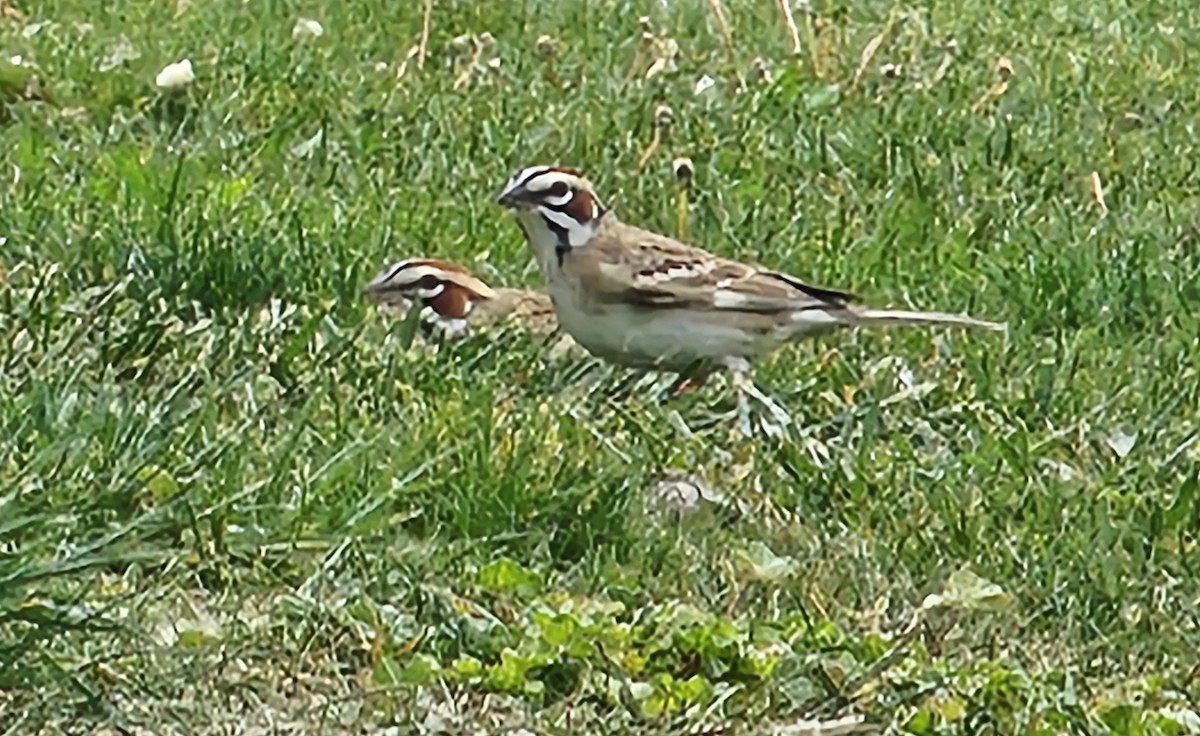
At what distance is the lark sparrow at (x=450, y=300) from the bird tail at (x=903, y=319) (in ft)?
2.31

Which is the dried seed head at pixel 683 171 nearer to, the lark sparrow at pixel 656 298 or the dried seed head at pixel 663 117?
the dried seed head at pixel 663 117

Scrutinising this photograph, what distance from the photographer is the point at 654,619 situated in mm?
4590

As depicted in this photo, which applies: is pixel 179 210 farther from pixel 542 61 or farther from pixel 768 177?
pixel 542 61

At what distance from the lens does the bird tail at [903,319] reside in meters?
6.20

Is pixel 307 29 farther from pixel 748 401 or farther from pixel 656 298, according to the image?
pixel 748 401

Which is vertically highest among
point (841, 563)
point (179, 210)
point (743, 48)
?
point (841, 563)

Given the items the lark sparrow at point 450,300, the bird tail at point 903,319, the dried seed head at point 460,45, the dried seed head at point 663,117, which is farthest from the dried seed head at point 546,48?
the bird tail at point 903,319

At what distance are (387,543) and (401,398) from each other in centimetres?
82

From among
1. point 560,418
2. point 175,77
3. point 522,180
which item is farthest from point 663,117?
point 560,418

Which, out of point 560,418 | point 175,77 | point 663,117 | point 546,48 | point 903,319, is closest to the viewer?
point 560,418

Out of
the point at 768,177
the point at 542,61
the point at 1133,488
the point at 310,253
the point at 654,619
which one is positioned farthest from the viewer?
the point at 542,61

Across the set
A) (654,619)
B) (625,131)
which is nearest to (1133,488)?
(654,619)

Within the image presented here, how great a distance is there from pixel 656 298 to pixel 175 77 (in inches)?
102

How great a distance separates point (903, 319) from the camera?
6.26 m
